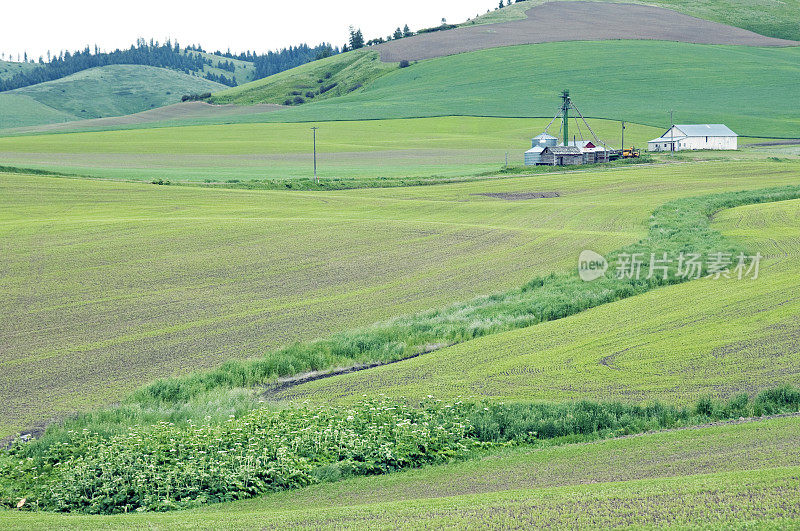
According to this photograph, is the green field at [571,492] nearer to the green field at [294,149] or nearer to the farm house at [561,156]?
the green field at [294,149]

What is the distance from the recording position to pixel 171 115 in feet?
587

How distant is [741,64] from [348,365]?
175060 millimetres

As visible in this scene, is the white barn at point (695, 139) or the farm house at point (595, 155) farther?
the white barn at point (695, 139)

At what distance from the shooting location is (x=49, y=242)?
36.8m

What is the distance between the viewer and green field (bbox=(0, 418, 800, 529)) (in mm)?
9539

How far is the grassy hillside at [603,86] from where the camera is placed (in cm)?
14350

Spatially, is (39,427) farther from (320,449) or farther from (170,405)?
(320,449)

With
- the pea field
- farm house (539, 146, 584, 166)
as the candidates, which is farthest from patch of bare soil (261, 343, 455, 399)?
farm house (539, 146, 584, 166)

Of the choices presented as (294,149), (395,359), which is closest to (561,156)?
(294,149)

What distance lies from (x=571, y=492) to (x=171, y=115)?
596 ft

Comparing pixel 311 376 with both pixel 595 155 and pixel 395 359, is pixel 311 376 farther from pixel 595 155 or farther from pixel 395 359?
pixel 595 155

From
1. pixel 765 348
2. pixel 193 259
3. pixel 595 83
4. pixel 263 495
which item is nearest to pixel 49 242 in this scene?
pixel 193 259

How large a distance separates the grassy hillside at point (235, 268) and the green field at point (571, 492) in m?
4.68

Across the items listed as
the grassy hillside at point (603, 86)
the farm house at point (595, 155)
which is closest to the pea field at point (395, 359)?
the farm house at point (595, 155)
